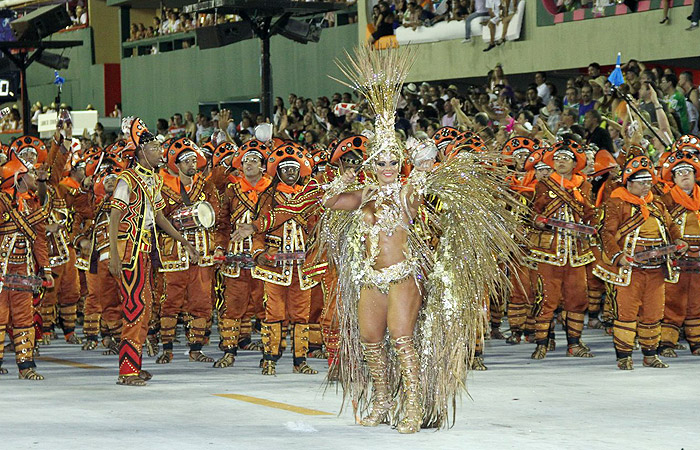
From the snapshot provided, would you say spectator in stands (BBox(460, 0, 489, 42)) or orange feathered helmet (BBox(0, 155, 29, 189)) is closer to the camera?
orange feathered helmet (BBox(0, 155, 29, 189))

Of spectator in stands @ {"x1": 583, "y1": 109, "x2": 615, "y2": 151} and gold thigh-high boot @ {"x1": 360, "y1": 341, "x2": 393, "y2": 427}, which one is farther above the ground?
spectator in stands @ {"x1": 583, "y1": 109, "x2": 615, "y2": 151}

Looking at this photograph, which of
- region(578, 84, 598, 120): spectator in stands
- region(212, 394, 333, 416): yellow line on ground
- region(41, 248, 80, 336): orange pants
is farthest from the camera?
region(578, 84, 598, 120): spectator in stands

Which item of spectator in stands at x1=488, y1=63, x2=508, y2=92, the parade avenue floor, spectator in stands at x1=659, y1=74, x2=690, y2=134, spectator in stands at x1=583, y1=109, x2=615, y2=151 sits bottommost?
the parade avenue floor

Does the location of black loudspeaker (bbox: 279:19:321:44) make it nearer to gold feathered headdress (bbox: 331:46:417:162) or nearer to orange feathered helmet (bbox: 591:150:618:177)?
orange feathered helmet (bbox: 591:150:618:177)

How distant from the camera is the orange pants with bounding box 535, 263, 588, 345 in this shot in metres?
A: 11.7

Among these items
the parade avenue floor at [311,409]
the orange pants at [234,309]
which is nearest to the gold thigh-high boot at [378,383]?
the parade avenue floor at [311,409]

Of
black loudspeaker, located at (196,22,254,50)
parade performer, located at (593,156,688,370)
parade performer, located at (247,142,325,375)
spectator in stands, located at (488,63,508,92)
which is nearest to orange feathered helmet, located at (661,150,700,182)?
parade performer, located at (593,156,688,370)

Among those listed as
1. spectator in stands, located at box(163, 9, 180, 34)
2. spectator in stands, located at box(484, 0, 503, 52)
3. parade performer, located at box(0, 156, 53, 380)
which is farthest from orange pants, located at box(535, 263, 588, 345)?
spectator in stands, located at box(163, 9, 180, 34)

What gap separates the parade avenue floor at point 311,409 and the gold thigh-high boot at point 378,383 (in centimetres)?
11

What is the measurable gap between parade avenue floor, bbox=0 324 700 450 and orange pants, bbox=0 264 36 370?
0.88 ft

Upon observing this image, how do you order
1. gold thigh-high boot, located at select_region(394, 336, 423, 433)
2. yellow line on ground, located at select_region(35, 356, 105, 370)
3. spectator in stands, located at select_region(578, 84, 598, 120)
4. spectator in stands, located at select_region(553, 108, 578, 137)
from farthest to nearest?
1. spectator in stands, located at select_region(578, 84, 598, 120)
2. spectator in stands, located at select_region(553, 108, 578, 137)
3. yellow line on ground, located at select_region(35, 356, 105, 370)
4. gold thigh-high boot, located at select_region(394, 336, 423, 433)

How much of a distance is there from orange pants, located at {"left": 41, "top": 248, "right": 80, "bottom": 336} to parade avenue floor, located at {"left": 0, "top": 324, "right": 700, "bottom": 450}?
5.84 ft

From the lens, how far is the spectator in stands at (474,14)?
2241 cm

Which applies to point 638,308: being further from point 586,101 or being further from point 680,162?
point 586,101
